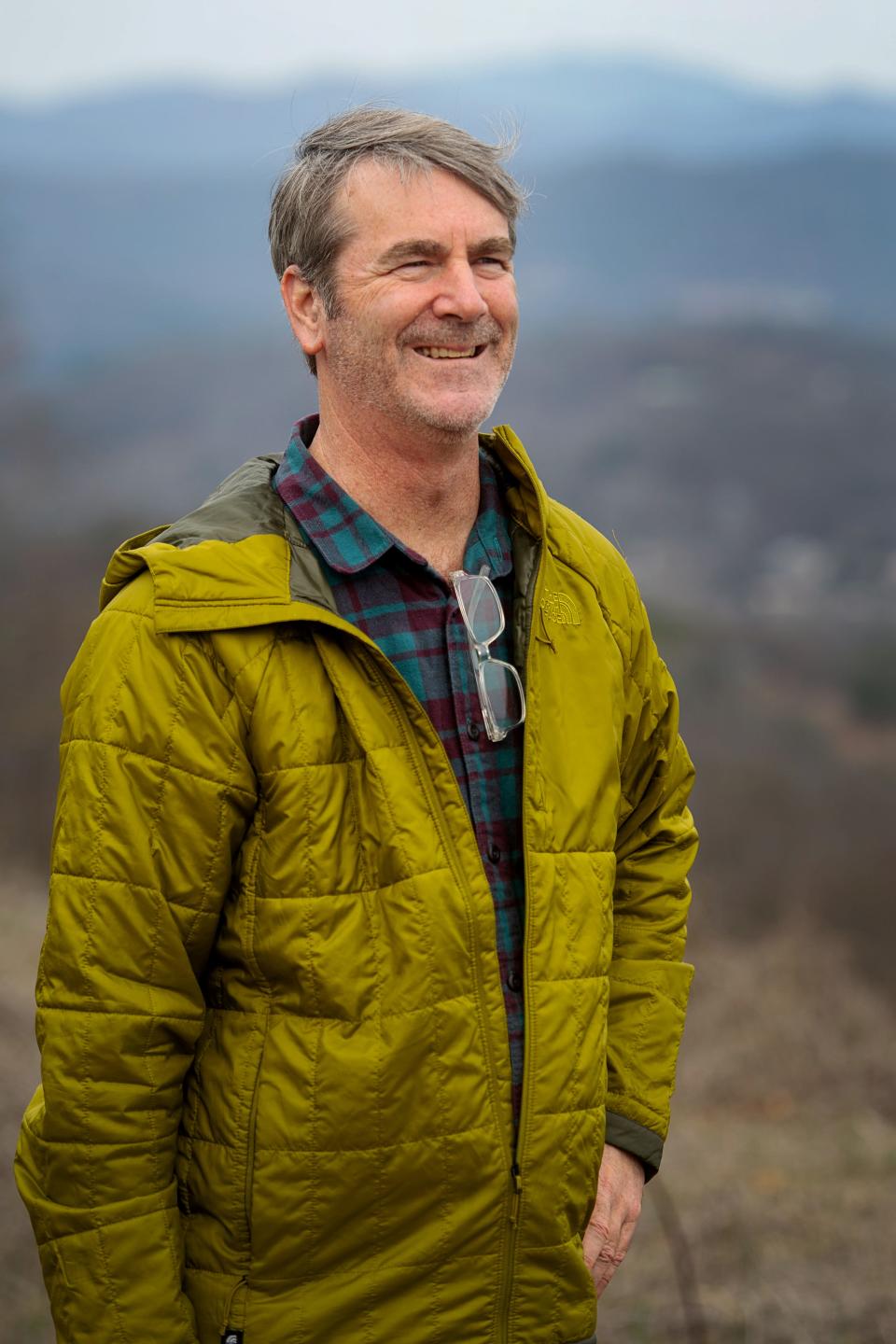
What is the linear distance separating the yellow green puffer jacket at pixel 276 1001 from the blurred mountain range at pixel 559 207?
5.95 metres

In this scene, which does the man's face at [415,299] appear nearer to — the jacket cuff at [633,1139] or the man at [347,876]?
the man at [347,876]

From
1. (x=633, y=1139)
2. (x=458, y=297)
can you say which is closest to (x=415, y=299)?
(x=458, y=297)

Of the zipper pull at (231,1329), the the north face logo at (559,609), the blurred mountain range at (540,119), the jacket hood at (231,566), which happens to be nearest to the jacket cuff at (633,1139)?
the zipper pull at (231,1329)

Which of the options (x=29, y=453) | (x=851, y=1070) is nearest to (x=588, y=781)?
(x=851, y=1070)

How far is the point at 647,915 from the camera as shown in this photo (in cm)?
154

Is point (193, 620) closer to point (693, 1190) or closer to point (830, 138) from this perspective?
point (693, 1190)

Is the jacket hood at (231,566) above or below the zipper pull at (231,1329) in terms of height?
above

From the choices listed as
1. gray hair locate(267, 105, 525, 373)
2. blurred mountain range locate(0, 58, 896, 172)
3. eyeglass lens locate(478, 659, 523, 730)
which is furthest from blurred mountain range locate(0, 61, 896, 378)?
eyeglass lens locate(478, 659, 523, 730)

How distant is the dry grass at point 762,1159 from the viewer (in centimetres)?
288

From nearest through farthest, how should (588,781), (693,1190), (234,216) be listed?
1. (588,781)
2. (693,1190)
3. (234,216)

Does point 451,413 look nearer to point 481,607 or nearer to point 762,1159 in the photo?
point 481,607

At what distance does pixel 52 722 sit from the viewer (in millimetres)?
5965

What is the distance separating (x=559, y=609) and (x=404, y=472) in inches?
8.6

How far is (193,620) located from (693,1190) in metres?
2.91
